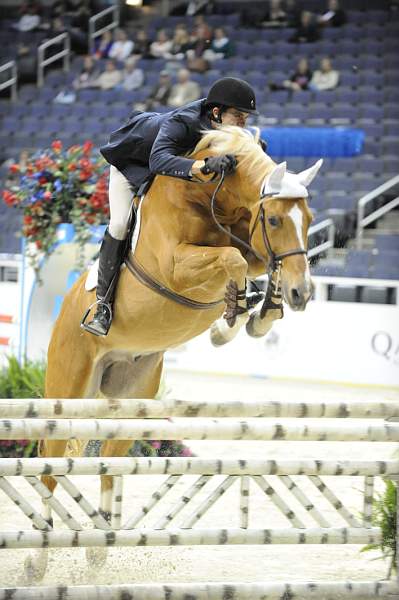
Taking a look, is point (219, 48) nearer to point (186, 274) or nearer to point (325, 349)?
point (325, 349)

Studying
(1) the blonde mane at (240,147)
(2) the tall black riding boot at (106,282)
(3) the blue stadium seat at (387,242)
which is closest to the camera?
(1) the blonde mane at (240,147)

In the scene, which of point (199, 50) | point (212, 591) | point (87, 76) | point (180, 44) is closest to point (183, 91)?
point (199, 50)

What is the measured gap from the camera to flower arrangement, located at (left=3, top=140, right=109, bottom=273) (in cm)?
672

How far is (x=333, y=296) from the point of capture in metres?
9.91

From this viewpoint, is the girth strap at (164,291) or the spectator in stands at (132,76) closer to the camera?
the girth strap at (164,291)

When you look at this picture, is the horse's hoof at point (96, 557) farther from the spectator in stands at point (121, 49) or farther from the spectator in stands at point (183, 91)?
the spectator in stands at point (121, 49)

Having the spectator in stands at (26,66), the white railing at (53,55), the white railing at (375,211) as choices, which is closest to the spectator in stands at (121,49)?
the white railing at (53,55)

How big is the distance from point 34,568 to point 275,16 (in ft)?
42.7

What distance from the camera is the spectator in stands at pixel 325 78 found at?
13.8m

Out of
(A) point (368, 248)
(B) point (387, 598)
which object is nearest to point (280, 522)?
(B) point (387, 598)

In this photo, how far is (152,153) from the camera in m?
4.16

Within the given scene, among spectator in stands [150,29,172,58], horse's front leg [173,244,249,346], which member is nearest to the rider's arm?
horse's front leg [173,244,249,346]

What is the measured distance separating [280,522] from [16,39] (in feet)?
48.9

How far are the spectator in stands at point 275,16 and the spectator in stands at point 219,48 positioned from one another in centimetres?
80
